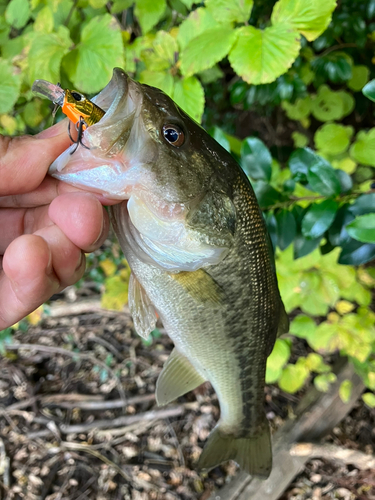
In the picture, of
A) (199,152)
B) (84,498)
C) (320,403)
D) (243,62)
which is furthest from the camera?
(320,403)

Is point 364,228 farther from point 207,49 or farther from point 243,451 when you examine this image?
point 243,451

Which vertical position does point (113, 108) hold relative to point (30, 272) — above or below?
above

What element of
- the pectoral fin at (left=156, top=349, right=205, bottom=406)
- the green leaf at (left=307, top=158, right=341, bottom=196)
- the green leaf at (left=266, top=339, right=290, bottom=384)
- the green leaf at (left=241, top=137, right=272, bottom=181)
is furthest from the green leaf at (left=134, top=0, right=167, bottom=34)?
the green leaf at (left=266, top=339, right=290, bottom=384)

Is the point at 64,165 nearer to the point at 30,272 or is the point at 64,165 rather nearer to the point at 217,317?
the point at 30,272

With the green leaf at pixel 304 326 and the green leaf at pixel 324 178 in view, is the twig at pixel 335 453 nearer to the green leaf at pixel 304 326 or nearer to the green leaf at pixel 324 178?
the green leaf at pixel 304 326

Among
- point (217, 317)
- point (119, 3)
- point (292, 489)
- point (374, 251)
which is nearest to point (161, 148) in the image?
point (217, 317)

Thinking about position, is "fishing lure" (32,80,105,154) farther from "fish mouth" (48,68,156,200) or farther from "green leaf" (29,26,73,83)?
"green leaf" (29,26,73,83)

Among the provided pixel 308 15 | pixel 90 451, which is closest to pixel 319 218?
pixel 308 15
